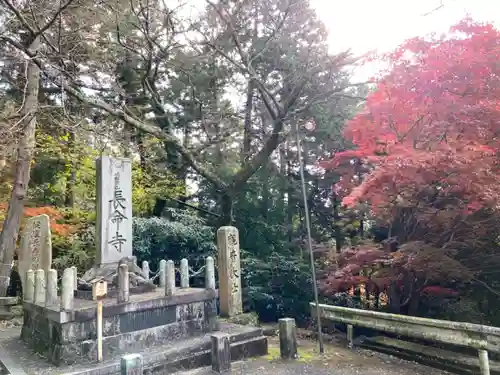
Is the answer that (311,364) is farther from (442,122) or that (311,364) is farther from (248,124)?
(248,124)

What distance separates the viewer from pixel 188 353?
5.79 m

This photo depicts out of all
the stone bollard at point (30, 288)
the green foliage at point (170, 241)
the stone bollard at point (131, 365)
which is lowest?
the stone bollard at point (131, 365)

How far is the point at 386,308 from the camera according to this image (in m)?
9.41

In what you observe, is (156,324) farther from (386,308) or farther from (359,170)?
(359,170)

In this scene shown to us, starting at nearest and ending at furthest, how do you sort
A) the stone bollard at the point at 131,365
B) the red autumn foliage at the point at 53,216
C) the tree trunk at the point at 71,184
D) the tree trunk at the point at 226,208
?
the stone bollard at the point at 131,365 < the red autumn foliage at the point at 53,216 < the tree trunk at the point at 226,208 < the tree trunk at the point at 71,184

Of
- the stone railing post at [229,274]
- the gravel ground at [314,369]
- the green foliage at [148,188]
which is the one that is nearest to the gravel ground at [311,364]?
the gravel ground at [314,369]

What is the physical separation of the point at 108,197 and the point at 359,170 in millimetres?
7573

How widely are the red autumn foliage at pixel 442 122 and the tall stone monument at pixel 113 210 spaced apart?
Result: 4383 millimetres

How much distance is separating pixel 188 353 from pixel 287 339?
5.46 ft

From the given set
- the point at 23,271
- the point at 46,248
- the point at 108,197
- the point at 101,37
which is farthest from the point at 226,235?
the point at 101,37

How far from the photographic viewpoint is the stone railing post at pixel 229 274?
823 cm

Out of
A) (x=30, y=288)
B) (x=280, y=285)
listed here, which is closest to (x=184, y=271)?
(x=30, y=288)

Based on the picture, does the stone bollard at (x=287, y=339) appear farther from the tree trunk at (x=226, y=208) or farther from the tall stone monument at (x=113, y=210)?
the tree trunk at (x=226, y=208)

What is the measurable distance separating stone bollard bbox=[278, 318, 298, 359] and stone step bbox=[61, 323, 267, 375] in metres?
0.48
